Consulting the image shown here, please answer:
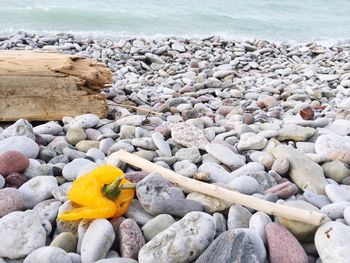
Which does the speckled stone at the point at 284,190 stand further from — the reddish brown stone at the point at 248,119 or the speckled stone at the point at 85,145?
the reddish brown stone at the point at 248,119

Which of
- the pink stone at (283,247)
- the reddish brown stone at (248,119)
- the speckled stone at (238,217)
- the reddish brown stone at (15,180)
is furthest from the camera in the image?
the reddish brown stone at (248,119)

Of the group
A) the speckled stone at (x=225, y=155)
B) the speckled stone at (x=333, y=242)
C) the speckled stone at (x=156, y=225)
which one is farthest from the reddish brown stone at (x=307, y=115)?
the speckled stone at (x=156, y=225)

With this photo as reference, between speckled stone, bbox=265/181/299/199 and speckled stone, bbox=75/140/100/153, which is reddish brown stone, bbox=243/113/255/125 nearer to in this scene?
speckled stone, bbox=75/140/100/153

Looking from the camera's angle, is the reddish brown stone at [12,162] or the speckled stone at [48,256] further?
the reddish brown stone at [12,162]

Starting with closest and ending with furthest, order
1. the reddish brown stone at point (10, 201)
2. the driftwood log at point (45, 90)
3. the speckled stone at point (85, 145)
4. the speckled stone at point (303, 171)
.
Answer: the reddish brown stone at point (10, 201), the speckled stone at point (303, 171), the speckled stone at point (85, 145), the driftwood log at point (45, 90)

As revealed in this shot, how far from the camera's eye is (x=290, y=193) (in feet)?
7.51

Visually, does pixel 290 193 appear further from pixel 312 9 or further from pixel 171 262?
pixel 312 9

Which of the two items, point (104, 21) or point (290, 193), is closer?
point (290, 193)

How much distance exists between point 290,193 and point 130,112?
7.07 ft

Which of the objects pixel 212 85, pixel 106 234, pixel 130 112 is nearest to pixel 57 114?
pixel 130 112

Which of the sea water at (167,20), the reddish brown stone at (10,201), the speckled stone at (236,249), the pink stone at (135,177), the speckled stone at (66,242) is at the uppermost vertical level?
the speckled stone at (236,249)

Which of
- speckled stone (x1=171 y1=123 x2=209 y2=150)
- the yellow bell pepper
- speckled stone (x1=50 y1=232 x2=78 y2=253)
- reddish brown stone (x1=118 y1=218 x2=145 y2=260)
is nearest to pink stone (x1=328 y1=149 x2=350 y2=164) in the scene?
speckled stone (x1=171 y1=123 x2=209 y2=150)

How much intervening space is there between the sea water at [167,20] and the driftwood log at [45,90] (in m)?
6.65

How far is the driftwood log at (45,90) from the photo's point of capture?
3.54 metres
